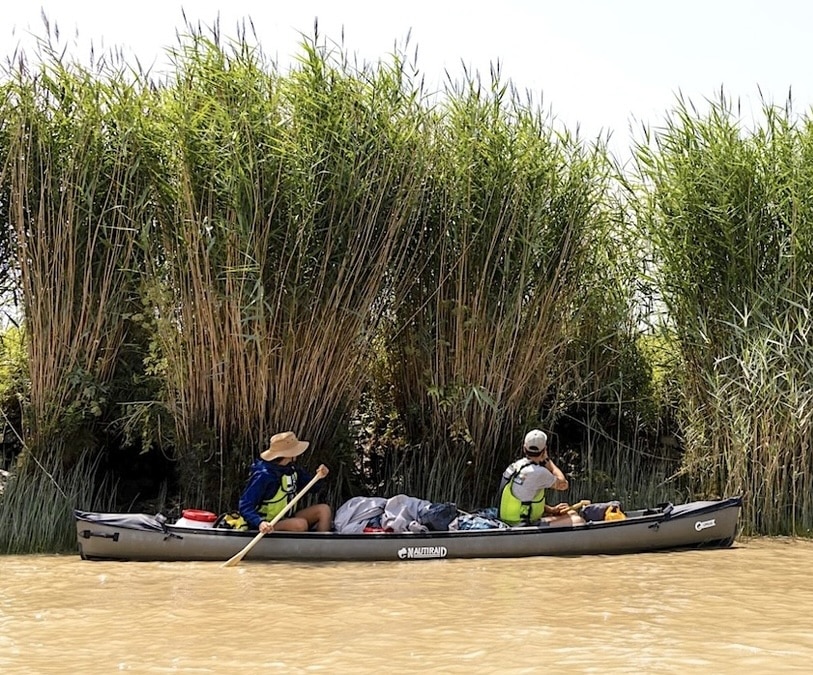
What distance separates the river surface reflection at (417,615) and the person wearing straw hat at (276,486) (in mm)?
464

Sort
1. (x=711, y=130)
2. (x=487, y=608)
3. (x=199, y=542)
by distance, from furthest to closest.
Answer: (x=711, y=130) → (x=199, y=542) → (x=487, y=608)

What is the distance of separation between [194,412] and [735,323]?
412cm

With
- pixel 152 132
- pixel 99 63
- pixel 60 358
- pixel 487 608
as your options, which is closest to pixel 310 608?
pixel 487 608

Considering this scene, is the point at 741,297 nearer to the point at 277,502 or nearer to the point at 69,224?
the point at 277,502

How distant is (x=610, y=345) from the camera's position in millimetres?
9352

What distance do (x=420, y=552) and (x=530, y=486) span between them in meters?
0.90

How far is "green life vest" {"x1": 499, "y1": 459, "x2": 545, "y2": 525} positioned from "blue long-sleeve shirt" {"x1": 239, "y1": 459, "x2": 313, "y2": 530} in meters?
1.47

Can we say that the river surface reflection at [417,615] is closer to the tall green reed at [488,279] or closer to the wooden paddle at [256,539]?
the wooden paddle at [256,539]

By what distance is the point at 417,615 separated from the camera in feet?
18.3

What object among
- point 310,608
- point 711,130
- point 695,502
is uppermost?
point 711,130

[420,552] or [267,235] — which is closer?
[420,552]

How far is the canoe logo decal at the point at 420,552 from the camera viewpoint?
7.37 m

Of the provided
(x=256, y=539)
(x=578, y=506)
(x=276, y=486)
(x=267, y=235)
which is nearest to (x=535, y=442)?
(x=578, y=506)

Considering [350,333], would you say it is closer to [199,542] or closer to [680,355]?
Result: [199,542]
